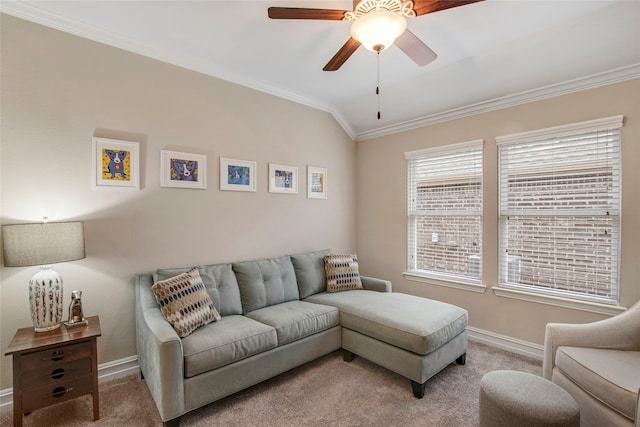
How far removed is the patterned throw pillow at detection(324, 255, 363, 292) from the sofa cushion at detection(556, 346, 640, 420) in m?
1.91

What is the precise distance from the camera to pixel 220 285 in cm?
276

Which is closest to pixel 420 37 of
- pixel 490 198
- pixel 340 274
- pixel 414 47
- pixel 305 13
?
pixel 414 47

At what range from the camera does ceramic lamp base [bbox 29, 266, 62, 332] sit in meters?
1.97

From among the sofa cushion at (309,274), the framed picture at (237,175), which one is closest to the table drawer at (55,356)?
the framed picture at (237,175)

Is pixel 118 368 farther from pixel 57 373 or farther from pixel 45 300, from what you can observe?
pixel 45 300

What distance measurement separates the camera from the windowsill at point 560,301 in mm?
2527

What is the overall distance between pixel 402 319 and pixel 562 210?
1.83m

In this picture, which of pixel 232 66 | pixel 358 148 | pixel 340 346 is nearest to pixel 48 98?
pixel 232 66

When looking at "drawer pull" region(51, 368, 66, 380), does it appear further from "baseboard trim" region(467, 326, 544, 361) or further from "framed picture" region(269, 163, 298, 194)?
"baseboard trim" region(467, 326, 544, 361)

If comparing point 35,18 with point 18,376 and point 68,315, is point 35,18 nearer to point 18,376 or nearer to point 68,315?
point 68,315

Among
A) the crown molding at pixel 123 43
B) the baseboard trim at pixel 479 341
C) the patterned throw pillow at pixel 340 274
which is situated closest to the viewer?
the crown molding at pixel 123 43

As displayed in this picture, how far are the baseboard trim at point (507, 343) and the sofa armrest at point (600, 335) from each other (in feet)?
2.80

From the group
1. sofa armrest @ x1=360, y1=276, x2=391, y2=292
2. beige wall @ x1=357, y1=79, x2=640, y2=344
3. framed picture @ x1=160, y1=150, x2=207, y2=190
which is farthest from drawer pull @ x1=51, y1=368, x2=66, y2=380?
beige wall @ x1=357, y1=79, x2=640, y2=344

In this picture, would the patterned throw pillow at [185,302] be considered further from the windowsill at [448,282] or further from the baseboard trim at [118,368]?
the windowsill at [448,282]
